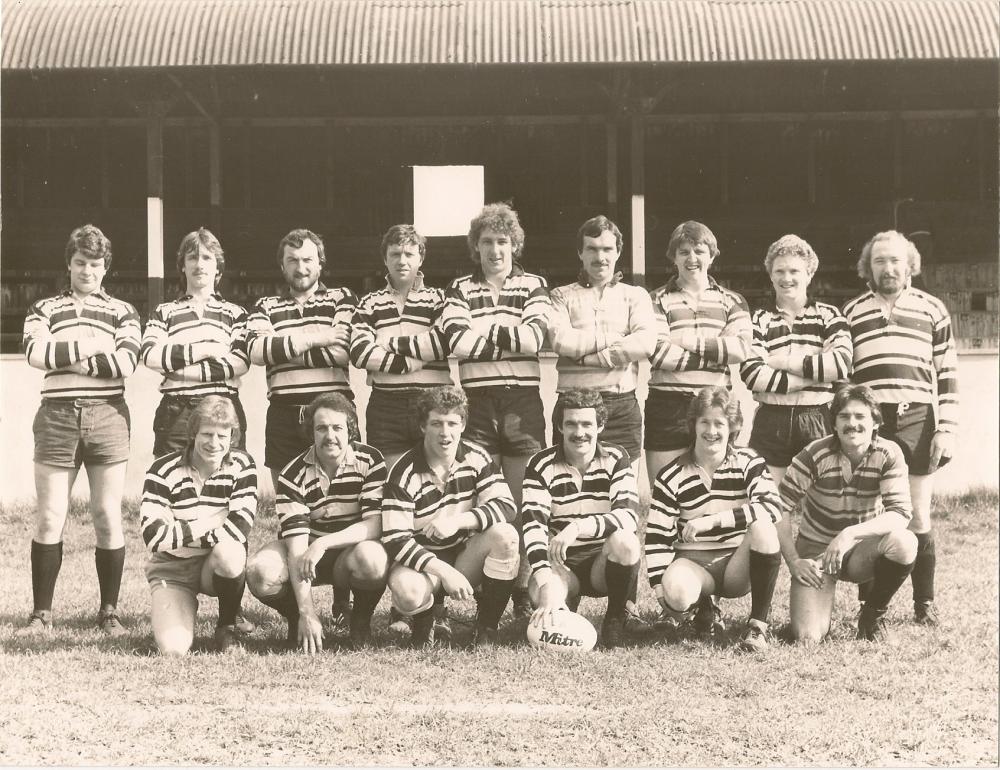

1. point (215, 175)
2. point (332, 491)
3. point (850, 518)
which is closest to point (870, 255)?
point (850, 518)

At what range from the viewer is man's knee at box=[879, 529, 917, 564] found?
4.99m

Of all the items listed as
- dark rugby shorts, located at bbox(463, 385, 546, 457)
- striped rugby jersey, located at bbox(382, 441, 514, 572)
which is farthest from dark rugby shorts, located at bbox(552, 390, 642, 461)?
striped rugby jersey, located at bbox(382, 441, 514, 572)

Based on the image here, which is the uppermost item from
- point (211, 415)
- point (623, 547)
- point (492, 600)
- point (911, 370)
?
point (911, 370)

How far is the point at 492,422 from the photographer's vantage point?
536 cm

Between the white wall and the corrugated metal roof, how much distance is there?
8.61 feet

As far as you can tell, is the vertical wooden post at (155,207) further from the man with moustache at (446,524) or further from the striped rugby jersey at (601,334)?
the man with moustache at (446,524)

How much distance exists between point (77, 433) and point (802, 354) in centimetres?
339

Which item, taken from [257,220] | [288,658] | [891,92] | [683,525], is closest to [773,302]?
→ [683,525]

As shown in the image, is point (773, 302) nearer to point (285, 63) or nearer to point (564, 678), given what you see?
point (564, 678)

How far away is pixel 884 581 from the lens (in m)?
5.05

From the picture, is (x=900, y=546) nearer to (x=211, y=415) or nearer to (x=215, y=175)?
(x=211, y=415)

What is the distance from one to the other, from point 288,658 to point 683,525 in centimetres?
181

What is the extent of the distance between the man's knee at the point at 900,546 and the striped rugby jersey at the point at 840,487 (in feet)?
0.35

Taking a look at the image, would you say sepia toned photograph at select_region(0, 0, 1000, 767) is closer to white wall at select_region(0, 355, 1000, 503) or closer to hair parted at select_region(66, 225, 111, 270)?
hair parted at select_region(66, 225, 111, 270)
